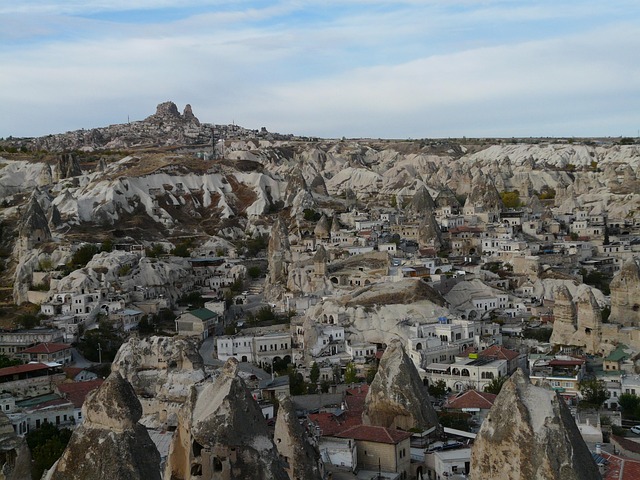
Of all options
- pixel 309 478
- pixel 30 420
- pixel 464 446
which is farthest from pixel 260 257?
pixel 309 478

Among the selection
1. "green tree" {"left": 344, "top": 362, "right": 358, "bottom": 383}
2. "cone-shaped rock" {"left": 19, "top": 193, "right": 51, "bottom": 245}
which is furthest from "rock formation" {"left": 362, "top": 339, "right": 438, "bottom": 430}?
"cone-shaped rock" {"left": 19, "top": 193, "right": 51, "bottom": 245}

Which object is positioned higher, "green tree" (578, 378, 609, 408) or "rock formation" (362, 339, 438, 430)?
Result: "rock formation" (362, 339, 438, 430)

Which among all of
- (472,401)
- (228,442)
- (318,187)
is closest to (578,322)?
(472,401)

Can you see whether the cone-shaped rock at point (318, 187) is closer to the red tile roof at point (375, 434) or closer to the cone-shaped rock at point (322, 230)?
the cone-shaped rock at point (322, 230)

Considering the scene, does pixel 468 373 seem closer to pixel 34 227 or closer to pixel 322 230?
pixel 322 230

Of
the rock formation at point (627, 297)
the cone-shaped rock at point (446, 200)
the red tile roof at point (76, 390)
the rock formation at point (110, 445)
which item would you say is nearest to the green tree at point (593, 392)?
the rock formation at point (627, 297)

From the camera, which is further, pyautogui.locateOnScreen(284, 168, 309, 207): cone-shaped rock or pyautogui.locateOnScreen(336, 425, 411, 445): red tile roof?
pyautogui.locateOnScreen(284, 168, 309, 207): cone-shaped rock

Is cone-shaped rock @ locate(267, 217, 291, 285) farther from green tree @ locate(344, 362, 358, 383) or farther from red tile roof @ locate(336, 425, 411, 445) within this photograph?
red tile roof @ locate(336, 425, 411, 445)
